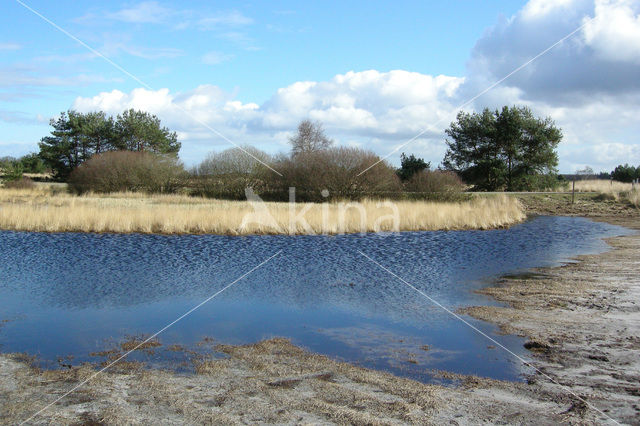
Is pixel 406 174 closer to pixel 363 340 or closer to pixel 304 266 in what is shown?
pixel 304 266

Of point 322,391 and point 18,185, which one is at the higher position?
point 18,185

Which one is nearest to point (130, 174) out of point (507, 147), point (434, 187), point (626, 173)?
point (434, 187)

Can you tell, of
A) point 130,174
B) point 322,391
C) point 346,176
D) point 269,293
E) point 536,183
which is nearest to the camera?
point 322,391

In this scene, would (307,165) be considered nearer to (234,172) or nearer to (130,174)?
(234,172)

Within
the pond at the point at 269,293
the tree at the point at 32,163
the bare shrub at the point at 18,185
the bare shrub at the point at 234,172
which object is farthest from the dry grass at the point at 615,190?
the tree at the point at 32,163

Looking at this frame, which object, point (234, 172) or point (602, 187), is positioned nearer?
point (234, 172)

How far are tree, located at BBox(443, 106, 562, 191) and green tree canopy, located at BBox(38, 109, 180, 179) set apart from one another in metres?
26.8

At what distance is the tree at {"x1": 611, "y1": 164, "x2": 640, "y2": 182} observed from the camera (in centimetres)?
4972

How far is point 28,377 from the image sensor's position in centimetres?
575

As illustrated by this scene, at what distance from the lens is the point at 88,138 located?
46656mm

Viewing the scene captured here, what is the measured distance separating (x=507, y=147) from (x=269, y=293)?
34005mm

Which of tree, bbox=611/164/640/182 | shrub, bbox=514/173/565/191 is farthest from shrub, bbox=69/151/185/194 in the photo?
tree, bbox=611/164/640/182

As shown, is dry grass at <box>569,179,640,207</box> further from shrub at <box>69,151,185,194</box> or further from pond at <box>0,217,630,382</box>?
shrub at <box>69,151,185,194</box>

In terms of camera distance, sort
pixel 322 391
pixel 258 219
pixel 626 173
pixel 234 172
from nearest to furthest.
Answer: pixel 322 391 → pixel 258 219 → pixel 234 172 → pixel 626 173
